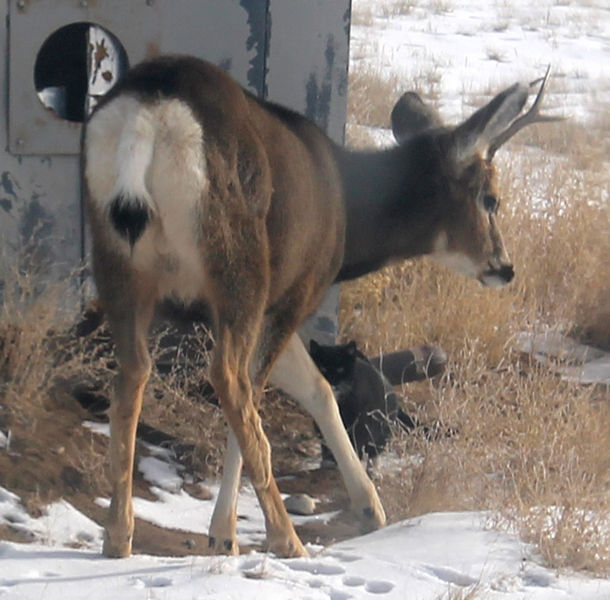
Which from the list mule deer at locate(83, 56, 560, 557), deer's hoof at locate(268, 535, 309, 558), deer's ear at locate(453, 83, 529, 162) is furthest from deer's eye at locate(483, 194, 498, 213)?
deer's hoof at locate(268, 535, 309, 558)

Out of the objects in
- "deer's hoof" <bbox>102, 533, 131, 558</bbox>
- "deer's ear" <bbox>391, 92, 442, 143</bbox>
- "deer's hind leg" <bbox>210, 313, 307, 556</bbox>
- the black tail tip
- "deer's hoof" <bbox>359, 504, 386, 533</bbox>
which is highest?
"deer's ear" <bbox>391, 92, 442, 143</bbox>

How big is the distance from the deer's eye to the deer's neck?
0.83ft

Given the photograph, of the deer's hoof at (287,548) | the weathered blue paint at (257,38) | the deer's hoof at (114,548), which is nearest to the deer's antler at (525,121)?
the weathered blue paint at (257,38)

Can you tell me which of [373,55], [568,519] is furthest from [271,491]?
[373,55]

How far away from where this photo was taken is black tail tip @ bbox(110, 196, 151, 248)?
482 cm

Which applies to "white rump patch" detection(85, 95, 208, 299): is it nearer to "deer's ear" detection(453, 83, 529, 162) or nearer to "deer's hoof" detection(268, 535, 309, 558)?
"deer's hoof" detection(268, 535, 309, 558)

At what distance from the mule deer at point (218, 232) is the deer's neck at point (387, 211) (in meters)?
0.24

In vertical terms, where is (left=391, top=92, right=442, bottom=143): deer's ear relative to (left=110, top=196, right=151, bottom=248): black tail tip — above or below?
above

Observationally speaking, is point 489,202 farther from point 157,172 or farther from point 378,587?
point 378,587

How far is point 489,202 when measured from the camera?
6992 mm

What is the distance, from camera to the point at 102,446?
688 centimetres

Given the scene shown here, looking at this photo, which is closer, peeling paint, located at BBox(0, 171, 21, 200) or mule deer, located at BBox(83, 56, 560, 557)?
mule deer, located at BBox(83, 56, 560, 557)

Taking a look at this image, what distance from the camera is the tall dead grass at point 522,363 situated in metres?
5.87

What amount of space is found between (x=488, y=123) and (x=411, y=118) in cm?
88
